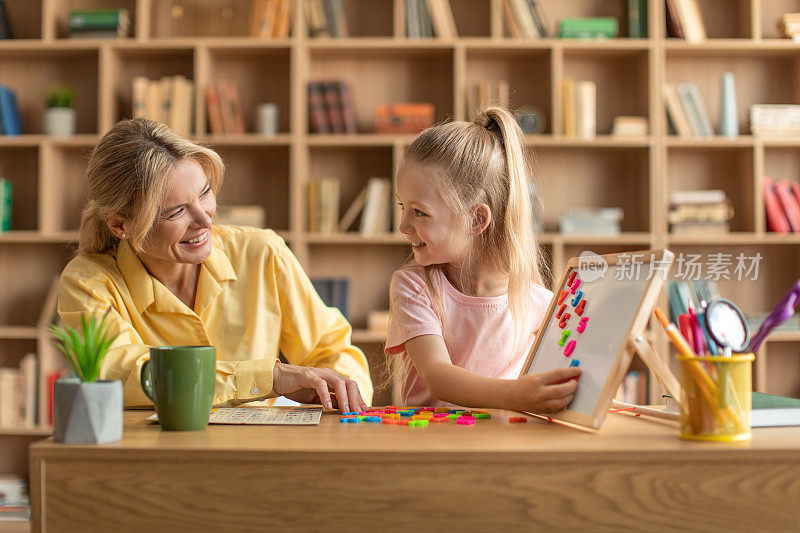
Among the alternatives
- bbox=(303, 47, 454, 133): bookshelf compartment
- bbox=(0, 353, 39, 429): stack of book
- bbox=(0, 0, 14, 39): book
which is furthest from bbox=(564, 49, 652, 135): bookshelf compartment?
bbox=(0, 353, 39, 429): stack of book

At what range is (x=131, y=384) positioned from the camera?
1298 mm

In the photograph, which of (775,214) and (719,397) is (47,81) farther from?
(719,397)

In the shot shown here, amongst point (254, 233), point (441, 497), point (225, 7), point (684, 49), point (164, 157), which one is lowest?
point (441, 497)

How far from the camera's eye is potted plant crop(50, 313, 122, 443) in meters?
0.86

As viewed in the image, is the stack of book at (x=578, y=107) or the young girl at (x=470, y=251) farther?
the stack of book at (x=578, y=107)

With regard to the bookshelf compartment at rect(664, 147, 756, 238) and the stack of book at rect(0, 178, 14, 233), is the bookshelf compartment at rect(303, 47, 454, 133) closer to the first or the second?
the bookshelf compartment at rect(664, 147, 756, 238)

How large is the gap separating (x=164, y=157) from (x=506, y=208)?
0.69 m

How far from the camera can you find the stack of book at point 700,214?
3.37m

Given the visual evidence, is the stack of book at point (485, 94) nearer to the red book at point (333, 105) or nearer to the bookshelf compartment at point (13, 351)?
the red book at point (333, 105)

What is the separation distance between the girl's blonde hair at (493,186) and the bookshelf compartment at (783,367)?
2.61 meters

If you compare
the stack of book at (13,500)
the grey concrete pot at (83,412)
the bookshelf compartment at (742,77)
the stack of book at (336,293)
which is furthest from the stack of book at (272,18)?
the grey concrete pot at (83,412)

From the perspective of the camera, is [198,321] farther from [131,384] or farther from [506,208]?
[506,208]

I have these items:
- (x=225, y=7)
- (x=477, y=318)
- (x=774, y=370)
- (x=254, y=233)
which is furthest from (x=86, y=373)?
(x=774, y=370)

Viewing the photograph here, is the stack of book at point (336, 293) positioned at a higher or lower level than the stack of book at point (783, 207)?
lower
